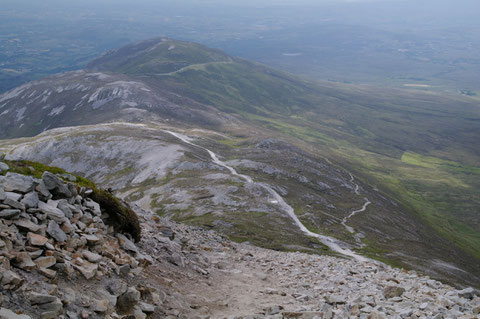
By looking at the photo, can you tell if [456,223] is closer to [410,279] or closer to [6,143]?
[410,279]

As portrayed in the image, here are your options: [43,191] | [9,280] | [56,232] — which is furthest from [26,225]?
[9,280]

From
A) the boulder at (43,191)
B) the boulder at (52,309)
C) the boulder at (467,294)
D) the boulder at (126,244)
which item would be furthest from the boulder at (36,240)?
the boulder at (467,294)

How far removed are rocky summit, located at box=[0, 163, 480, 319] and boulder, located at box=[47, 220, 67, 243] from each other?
0.06 meters

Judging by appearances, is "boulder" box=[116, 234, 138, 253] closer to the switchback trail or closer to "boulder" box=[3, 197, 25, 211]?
"boulder" box=[3, 197, 25, 211]

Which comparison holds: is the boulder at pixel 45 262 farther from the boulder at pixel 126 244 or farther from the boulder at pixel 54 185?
the boulder at pixel 126 244

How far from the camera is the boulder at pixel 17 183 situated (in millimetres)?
21781

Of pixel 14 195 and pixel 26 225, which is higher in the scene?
pixel 14 195

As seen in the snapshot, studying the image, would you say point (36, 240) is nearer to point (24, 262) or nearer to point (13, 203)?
point (24, 262)

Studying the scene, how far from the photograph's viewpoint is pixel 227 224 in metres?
83.8

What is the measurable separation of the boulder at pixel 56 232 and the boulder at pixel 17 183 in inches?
106

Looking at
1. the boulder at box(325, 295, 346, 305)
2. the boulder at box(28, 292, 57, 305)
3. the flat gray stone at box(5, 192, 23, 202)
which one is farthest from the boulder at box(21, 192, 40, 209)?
the boulder at box(325, 295, 346, 305)

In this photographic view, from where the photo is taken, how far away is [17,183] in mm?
22219

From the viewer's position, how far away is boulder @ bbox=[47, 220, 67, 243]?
69.8 feet

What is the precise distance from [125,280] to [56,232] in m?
4.88
